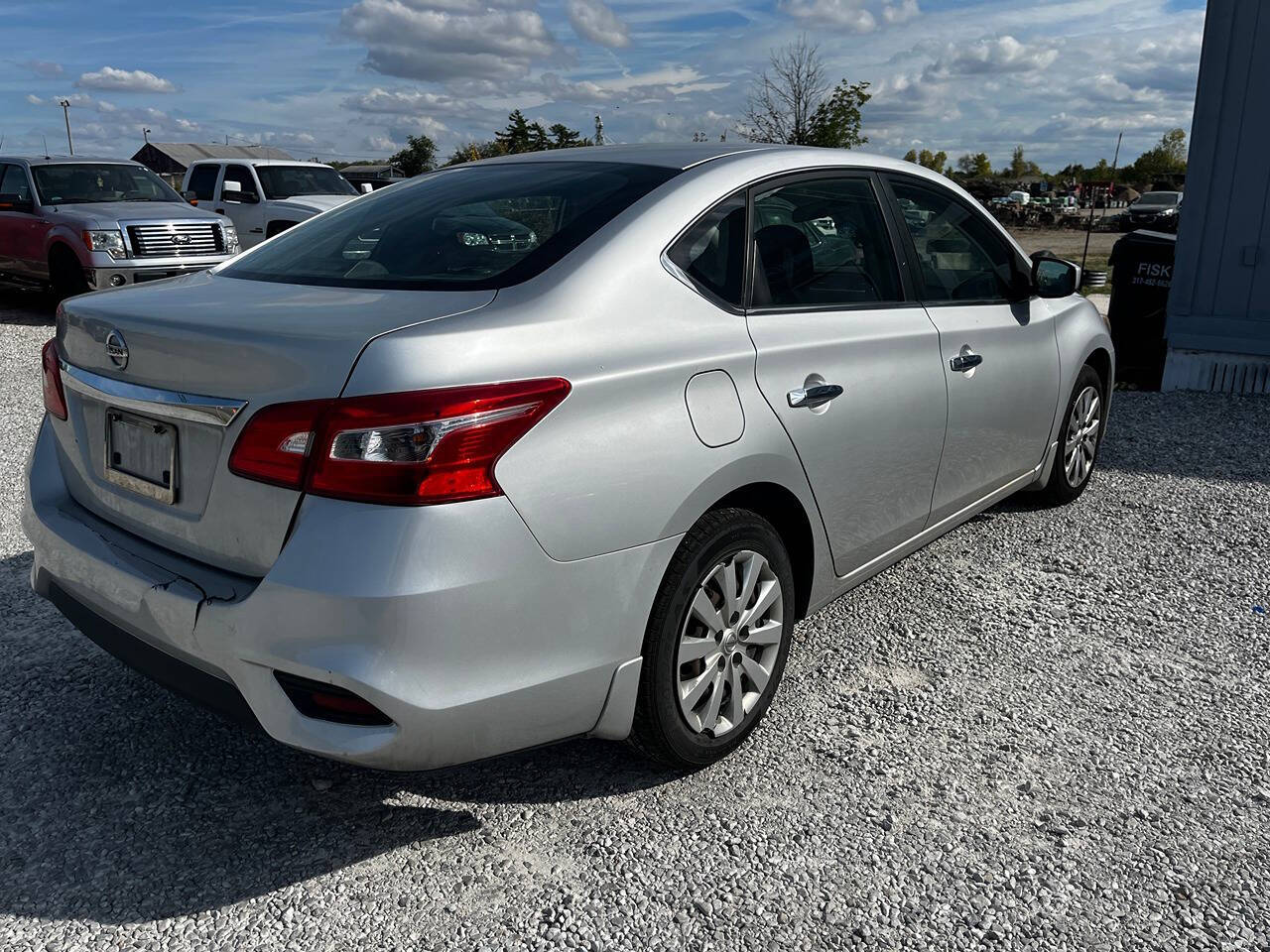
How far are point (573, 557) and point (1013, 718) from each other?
1673 millimetres

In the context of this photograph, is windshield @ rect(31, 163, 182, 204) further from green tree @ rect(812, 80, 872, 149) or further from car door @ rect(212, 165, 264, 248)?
green tree @ rect(812, 80, 872, 149)

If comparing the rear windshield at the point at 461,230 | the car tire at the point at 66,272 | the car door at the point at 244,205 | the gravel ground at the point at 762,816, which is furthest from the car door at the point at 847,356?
the car door at the point at 244,205

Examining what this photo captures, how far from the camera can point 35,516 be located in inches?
113

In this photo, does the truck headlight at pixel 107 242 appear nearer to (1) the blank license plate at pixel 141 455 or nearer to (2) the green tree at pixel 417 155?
(1) the blank license plate at pixel 141 455

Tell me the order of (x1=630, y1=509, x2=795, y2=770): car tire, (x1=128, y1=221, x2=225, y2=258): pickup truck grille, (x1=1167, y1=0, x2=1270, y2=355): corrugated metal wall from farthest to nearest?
(x1=128, y1=221, x2=225, y2=258): pickup truck grille → (x1=1167, y1=0, x2=1270, y2=355): corrugated metal wall → (x1=630, y1=509, x2=795, y2=770): car tire

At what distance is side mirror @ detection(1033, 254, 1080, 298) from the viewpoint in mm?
4352

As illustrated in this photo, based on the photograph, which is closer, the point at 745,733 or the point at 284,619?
the point at 284,619

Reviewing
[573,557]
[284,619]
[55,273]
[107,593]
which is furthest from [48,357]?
[55,273]

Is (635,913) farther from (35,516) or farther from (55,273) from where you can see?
(55,273)

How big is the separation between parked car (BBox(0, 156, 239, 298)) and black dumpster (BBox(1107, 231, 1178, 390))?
8700 mm

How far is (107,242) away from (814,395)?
1055 centimetres

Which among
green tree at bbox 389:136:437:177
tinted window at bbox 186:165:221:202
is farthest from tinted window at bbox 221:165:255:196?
green tree at bbox 389:136:437:177

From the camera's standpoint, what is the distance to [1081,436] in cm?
514

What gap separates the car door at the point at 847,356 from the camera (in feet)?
9.64
